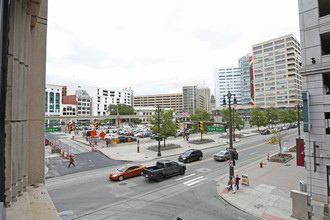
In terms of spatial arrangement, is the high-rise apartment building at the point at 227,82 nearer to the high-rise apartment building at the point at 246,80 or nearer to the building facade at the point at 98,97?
the high-rise apartment building at the point at 246,80

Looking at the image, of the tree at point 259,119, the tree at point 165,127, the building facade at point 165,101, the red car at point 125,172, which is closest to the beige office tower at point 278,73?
the tree at point 259,119

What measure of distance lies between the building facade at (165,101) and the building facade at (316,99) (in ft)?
527

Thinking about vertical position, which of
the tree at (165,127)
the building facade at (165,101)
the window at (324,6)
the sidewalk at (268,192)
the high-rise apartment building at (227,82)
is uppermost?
the high-rise apartment building at (227,82)

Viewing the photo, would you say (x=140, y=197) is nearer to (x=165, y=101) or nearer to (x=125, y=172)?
(x=125, y=172)

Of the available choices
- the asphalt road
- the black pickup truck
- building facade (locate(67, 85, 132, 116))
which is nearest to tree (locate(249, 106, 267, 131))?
the asphalt road

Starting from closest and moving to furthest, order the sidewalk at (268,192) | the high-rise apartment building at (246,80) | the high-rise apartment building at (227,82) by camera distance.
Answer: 1. the sidewalk at (268,192)
2. the high-rise apartment building at (246,80)
3. the high-rise apartment building at (227,82)

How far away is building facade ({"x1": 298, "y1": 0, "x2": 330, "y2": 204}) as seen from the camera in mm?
11609

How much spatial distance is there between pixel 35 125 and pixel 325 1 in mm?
19023

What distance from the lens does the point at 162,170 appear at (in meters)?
15.9

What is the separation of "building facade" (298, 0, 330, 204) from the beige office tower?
299ft

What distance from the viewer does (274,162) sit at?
21.7 meters

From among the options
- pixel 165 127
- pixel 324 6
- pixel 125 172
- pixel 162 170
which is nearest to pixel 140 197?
pixel 162 170

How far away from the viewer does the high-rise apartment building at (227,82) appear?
6407 inches

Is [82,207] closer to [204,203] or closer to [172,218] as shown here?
[172,218]
